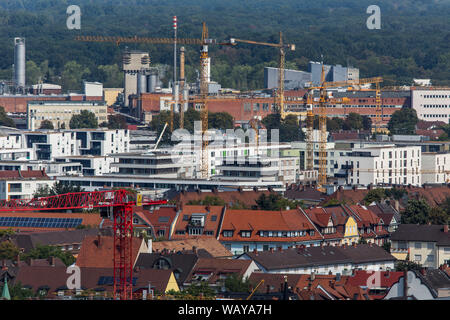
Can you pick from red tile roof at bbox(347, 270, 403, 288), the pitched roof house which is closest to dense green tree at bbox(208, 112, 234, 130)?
the pitched roof house

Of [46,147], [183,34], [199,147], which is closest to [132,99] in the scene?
[46,147]

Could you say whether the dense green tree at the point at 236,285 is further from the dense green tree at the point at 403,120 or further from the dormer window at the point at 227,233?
the dense green tree at the point at 403,120

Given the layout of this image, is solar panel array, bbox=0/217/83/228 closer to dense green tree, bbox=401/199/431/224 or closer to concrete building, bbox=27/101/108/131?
dense green tree, bbox=401/199/431/224

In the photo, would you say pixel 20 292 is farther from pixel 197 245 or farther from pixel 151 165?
pixel 151 165

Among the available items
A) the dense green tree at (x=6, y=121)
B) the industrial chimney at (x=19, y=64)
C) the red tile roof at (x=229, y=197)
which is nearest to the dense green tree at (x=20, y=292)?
the red tile roof at (x=229, y=197)

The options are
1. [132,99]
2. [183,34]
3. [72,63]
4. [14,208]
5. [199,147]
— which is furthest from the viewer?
[183,34]

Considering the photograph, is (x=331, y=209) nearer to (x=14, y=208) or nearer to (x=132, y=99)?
(x=14, y=208)

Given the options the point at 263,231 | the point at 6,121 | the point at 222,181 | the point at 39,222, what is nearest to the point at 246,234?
the point at 263,231

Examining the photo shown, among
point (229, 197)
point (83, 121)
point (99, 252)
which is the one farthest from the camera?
point (83, 121)

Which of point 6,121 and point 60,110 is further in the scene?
point 60,110
